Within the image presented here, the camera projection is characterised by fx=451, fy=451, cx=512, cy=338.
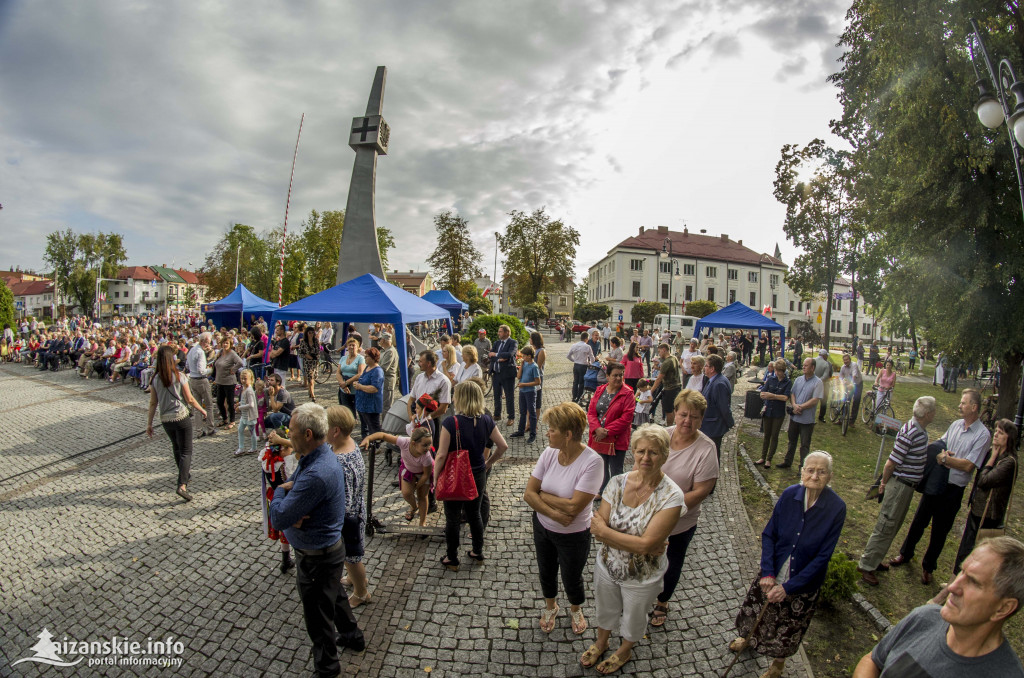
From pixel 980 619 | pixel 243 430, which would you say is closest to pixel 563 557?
pixel 980 619

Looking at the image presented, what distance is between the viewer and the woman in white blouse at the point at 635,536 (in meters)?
2.73

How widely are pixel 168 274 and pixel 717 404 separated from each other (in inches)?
4667

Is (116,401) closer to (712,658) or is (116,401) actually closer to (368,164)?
(368,164)

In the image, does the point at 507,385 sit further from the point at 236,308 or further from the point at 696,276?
the point at 696,276

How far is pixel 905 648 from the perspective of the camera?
1794 millimetres

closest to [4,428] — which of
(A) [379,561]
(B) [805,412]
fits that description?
(A) [379,561]

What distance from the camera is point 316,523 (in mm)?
2801

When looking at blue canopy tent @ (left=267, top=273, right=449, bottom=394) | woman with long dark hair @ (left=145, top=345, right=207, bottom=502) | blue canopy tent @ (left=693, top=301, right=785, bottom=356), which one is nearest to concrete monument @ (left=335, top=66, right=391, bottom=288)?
blue canopy tent @ (left=267, top=273, right=449, bottom=394)

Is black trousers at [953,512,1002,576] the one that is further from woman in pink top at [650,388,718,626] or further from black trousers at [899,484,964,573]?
woman in pink top at [650,388,718,626]

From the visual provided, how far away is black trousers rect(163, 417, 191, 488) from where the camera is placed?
18.1ft

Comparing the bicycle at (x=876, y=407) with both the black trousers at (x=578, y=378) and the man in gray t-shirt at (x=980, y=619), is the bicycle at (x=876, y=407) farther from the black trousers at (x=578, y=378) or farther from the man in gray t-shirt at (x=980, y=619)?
the man in gray t-shirt at (x=980, y=619)

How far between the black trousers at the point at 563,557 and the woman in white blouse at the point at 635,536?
0.57 feet

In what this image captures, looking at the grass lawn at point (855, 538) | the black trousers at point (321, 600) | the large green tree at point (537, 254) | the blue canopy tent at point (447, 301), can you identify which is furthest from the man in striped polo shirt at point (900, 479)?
the large green tree at point (537, 254)

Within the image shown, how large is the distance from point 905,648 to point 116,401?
593 inches
